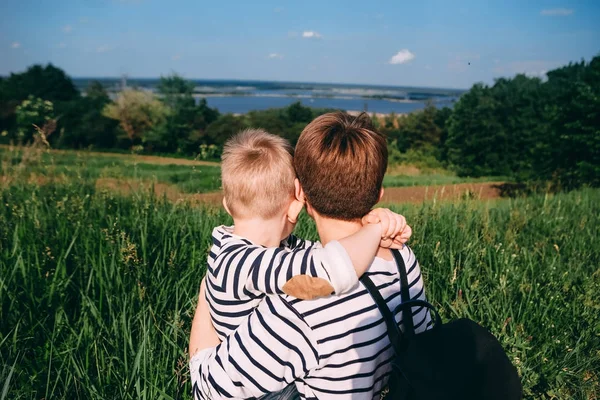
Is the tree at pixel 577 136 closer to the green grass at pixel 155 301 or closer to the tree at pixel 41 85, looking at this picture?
the green grass at pixel 155 301

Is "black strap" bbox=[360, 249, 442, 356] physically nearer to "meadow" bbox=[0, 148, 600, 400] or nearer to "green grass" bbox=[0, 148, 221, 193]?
"meadow" bbox=[0, 148, 600, 400]

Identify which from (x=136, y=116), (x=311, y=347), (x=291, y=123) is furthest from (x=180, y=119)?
(x=311, y=347)

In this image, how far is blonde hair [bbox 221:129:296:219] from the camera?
1.56 metres

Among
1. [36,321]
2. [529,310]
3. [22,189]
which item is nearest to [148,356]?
→ [36,321]

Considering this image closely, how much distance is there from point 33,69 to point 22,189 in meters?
57.2

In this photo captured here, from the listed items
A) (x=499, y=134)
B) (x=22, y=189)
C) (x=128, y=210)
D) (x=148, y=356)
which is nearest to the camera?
(x=148, y=356)

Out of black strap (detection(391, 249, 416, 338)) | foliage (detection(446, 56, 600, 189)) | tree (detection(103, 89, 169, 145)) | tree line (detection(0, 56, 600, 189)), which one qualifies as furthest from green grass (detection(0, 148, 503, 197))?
tree (detection(103, 89, 169, 145))

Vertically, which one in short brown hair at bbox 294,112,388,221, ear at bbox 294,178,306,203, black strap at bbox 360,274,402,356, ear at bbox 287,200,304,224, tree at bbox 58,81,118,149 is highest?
short brown hair at bbox 294,112,388,221

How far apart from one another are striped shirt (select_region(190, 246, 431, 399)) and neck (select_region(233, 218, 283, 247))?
0.33 metres

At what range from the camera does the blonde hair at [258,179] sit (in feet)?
5.11

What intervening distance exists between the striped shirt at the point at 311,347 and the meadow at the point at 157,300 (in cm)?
68

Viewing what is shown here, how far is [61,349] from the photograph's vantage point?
220cm

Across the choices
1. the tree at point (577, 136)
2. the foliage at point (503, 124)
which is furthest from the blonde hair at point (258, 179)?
the foliage at point (503, 124)

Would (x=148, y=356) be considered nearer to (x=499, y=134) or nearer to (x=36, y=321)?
(x=36, y=321)
